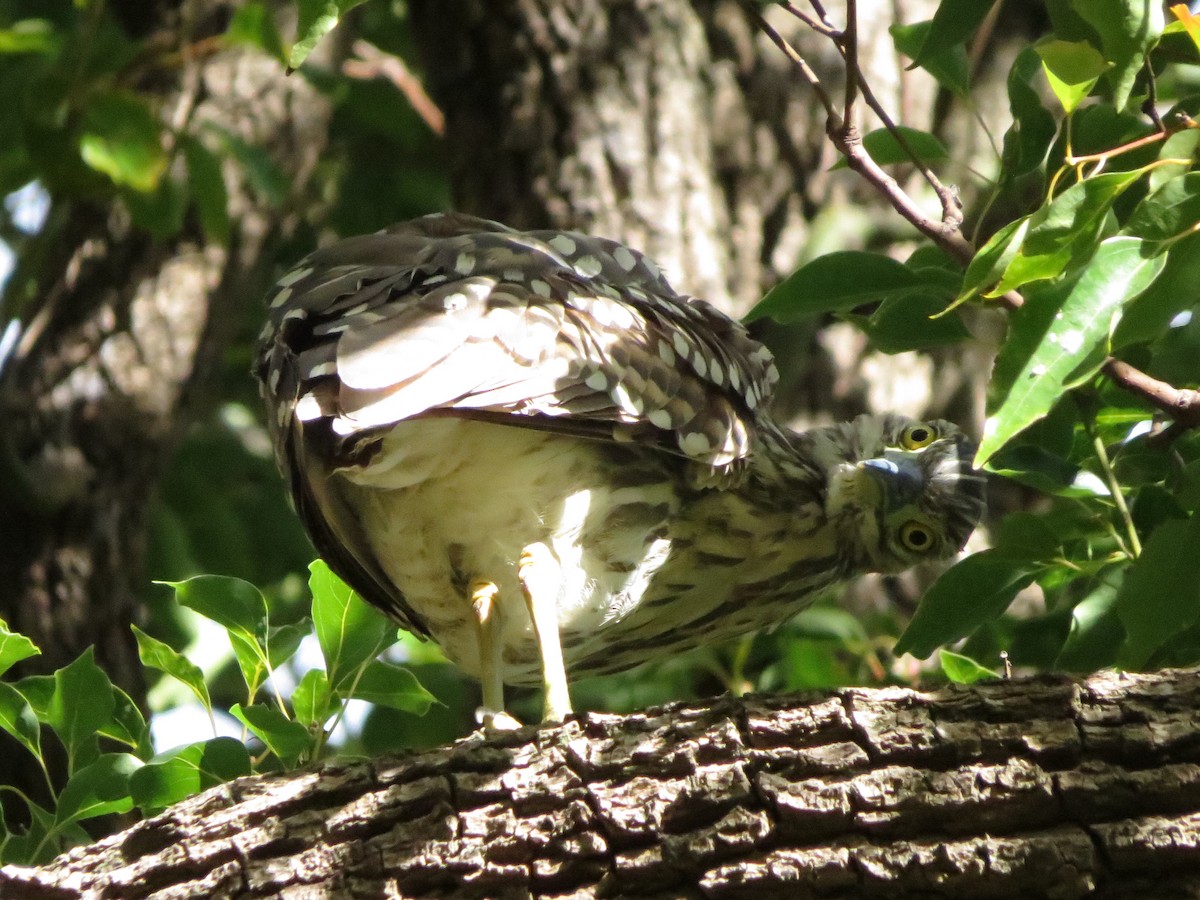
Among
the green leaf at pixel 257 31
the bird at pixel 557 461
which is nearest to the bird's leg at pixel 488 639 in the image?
the bird at pixel 557 461

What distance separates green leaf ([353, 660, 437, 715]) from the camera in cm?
272

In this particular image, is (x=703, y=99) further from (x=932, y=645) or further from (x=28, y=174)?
(x=932, y=645)

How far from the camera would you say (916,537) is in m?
3.63

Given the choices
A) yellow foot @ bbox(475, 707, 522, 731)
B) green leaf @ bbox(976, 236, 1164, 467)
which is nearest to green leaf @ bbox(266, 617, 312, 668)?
yellow foot @ bbox(475, 707, 522, 731)

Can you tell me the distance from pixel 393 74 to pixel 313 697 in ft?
13.5

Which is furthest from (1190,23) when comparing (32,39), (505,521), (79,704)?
(32,39)

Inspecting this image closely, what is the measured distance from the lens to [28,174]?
4.64 m

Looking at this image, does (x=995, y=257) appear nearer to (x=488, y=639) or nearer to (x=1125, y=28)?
(x=1125, y=28)

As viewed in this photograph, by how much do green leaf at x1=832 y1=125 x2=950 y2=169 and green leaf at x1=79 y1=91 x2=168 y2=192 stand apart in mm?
2129

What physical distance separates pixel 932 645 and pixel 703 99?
Result: 3027 millimetres

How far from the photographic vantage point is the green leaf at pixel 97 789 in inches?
98.7

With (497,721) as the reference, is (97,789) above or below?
below

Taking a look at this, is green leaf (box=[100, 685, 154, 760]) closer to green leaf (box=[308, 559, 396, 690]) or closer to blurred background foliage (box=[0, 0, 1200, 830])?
→ green leaf (box=[308, 559, 396, 690])

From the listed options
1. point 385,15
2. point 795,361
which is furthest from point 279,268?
point 795,361
